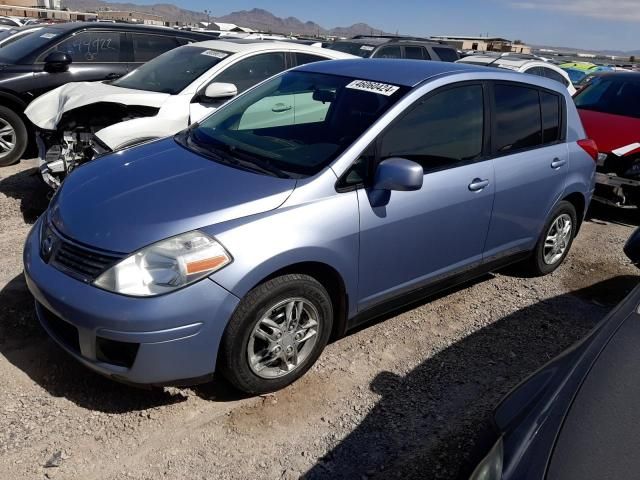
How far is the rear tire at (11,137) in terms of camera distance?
6895 millimetres

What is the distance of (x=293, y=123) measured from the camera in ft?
12.2

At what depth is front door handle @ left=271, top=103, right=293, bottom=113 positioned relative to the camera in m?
3.95

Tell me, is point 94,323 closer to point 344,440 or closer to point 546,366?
point 344,440

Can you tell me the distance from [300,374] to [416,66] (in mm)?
2194

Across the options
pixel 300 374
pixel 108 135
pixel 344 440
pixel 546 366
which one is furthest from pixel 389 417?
pixel 108 135

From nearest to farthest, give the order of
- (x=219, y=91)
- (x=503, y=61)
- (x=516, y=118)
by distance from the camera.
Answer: (x=516, y=118)
(x=219, y=91)
(x=503, y=61)

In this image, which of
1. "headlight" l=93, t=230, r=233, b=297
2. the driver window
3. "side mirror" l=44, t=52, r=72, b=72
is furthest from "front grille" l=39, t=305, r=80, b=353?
"side mirror" l=44, t=52, r=72, b=72

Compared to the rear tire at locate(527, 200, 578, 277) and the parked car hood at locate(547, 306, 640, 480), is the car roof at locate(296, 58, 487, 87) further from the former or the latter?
the parked car hood at locate(547, 306, 640, 480)

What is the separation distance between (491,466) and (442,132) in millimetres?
2345

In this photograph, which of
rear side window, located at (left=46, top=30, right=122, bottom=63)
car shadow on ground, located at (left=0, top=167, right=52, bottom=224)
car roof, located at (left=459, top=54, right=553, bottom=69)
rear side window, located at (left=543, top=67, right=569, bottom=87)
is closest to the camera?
car shadow on ground, located at (left=0, top=167, right=52, bottom=224)

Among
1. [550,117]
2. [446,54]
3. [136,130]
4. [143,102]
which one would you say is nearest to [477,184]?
[550,117]

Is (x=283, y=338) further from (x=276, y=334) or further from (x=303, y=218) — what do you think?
(x=303, y=218)

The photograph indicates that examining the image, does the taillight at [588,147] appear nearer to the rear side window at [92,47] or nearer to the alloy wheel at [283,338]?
the alloy wheel at [283,338]

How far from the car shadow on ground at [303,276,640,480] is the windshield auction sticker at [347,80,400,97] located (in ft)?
5.61
